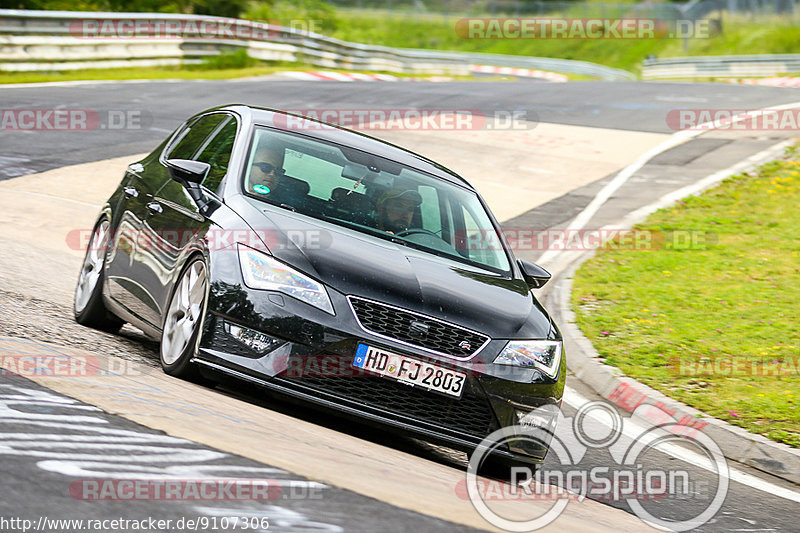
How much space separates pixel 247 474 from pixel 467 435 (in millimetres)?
1828

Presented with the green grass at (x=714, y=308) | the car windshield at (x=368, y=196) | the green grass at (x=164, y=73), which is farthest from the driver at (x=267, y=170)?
the green grass at (x=164, y=73)

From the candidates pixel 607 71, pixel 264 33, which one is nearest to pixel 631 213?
pixel 264 33

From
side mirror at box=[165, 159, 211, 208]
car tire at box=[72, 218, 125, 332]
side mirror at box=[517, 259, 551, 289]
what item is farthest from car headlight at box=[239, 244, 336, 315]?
car tire at box=[72, 218, 125, 332]

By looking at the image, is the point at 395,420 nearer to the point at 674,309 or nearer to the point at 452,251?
the point at 452,251

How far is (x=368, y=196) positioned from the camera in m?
6.79

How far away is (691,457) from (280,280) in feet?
10.1

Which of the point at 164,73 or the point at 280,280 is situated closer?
the point at 280,280

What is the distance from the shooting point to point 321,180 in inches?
265

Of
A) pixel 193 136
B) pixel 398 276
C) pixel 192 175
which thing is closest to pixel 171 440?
pixel 398 276

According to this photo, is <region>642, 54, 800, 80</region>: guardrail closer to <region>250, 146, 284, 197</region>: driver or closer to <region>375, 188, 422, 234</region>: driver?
<region>375, 188, 422, 234</region>: driver

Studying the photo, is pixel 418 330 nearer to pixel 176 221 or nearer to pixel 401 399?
pixel 401 399

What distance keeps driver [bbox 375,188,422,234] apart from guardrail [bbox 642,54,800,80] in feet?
119

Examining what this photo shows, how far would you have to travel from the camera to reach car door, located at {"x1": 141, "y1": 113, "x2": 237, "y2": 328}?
20.7ft

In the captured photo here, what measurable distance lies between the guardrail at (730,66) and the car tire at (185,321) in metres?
37.5
